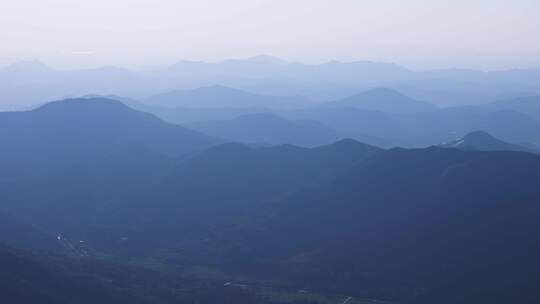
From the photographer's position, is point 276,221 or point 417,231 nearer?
point 417,231

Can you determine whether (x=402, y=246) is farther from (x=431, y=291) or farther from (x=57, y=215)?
(x=57, y=215)

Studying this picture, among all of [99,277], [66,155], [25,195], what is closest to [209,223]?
[99,277]

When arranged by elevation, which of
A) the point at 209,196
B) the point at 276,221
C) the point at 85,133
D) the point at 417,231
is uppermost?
the point at 85,133

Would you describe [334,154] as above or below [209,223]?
above

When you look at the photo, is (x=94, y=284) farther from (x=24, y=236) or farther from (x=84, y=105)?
(x=84, y=105)

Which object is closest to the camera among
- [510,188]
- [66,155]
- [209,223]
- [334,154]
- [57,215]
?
[510,188]

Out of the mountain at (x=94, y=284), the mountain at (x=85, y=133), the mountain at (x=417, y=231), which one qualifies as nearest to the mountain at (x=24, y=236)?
the mountain at (x=94, y=284)

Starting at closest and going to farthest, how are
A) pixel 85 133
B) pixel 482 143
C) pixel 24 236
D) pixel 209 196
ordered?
pixel 24 236, pixel 209 196, pixel 482 143, pixel 85 133

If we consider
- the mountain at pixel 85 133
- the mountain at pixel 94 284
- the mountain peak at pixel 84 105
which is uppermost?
the mountain peak at pixel 84 105

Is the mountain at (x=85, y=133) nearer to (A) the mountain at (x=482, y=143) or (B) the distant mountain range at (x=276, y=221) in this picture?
(B) the distant mountain range at (x=276, y=221)

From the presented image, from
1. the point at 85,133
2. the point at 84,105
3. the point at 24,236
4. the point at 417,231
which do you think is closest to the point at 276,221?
the point at 417,231

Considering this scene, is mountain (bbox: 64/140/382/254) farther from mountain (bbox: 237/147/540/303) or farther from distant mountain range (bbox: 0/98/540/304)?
mountain (bbox: 237/147/540/303)
